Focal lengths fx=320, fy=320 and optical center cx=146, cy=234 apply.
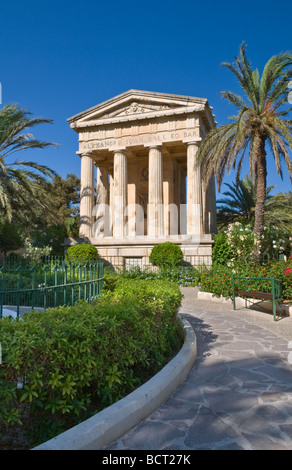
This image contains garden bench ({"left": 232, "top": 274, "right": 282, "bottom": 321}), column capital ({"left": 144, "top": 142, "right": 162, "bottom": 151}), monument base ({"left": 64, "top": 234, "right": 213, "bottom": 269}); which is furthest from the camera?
column capital ({"left": 144, "top": 142, "right": 162, "bottom": 151})

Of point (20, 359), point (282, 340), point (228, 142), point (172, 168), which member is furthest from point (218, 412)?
point (172, 168)

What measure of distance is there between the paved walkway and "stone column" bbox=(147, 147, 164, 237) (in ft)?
41.7

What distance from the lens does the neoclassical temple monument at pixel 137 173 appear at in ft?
57.8

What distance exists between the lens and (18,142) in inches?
529

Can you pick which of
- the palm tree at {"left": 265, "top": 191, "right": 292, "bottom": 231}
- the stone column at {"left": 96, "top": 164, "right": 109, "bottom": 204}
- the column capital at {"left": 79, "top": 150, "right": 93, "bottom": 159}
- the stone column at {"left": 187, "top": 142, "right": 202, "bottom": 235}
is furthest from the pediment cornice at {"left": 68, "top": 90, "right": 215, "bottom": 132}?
the palm tree at {"left": 265, "top": 191, "right": 292, "bottom": 231}

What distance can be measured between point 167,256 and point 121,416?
12.7m

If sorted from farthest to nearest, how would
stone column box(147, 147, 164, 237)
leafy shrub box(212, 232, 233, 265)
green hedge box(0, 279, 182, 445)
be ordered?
1. stone column box(147, 147, 164, 237)
2. leafy shrub box(212, 232, 233, 265)
3. green hedge box(0, 279, 182, 445)

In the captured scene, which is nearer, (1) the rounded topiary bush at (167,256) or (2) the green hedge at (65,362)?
(2) the green hedge at (65,362)

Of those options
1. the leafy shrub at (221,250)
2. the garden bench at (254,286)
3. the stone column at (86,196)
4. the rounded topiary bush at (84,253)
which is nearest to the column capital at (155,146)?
the stone column at (86,196)

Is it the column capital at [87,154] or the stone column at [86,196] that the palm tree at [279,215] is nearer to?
the stone column at [86,196]

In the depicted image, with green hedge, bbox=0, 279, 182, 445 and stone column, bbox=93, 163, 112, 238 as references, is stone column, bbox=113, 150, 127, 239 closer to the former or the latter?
stone column, bbox=93, 163, 112, 238

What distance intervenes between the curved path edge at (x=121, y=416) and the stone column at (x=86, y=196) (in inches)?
647

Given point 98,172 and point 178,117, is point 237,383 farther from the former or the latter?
point 98,172

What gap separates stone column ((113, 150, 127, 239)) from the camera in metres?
19.0
